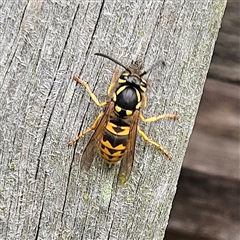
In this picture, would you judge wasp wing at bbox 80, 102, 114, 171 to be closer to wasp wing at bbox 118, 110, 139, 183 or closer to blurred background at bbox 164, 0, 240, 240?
wasp wing at bbox 118, 110, 139, 183

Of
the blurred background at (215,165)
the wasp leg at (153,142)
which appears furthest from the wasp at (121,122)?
the blurred background at (215,165)

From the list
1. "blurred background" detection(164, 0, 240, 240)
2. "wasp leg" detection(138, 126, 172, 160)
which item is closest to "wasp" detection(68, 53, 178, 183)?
"wasp leg" detection(138, 126, 172, 160)

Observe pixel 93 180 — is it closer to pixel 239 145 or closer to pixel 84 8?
pixel 84 8

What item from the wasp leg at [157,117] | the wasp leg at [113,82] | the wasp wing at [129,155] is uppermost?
the wasp leg at [113,82]

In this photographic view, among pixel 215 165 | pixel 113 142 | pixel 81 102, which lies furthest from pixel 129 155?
pixel 215 165

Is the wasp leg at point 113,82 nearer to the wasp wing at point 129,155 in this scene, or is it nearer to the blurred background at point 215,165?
the wasp wing at point 129,155
